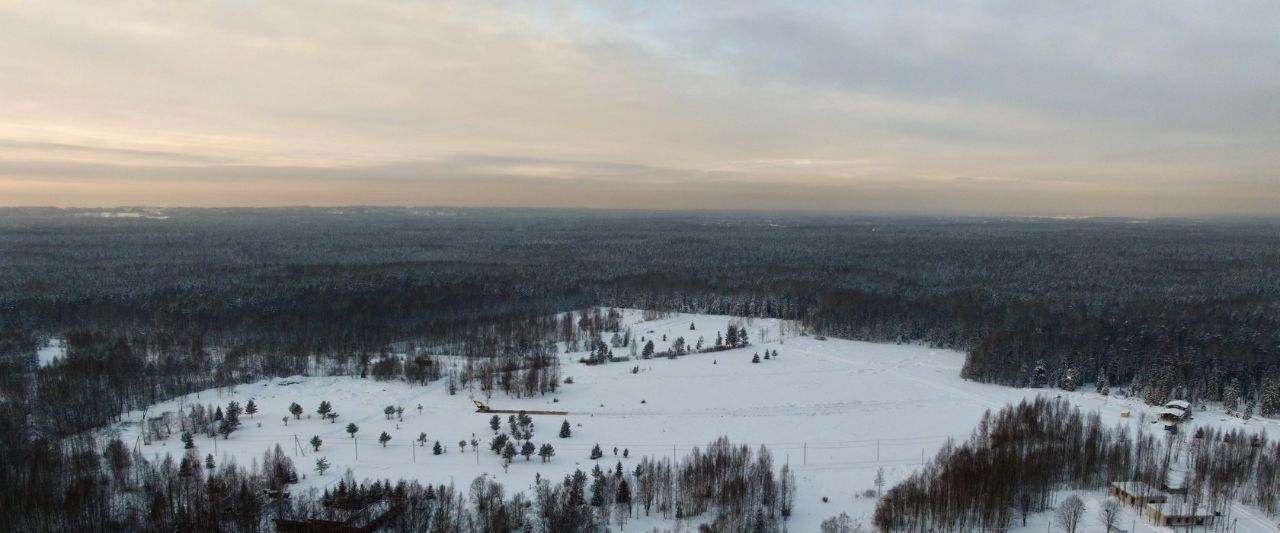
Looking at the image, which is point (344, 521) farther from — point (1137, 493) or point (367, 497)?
point (1137, 493)

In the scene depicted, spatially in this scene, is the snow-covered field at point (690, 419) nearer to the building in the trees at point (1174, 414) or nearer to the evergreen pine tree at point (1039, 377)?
the building in the trees at point (1174, 414)

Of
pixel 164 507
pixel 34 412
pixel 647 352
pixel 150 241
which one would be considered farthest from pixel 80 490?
pixel 150 241

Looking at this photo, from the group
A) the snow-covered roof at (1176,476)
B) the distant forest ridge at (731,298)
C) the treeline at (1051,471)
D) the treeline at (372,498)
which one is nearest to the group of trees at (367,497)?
the treeline at (372,498)

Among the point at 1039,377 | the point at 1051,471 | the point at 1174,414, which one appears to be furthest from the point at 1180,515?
the point at 1039,377

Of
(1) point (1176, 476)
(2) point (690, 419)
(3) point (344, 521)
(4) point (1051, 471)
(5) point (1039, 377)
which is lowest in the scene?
(2) point (690, 419)

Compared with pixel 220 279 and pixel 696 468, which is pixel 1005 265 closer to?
pixel 696 468

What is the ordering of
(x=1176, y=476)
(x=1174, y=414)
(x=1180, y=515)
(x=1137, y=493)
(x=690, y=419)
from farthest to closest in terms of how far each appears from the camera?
(x=690, y=419) → (x=1174, y=414) → (x=1176, y=476) → (x=1137, y=493) → (x=1180, y=515)

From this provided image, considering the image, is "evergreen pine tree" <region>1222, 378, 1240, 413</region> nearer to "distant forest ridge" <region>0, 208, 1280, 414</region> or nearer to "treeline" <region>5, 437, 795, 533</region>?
"distant forest ridge" <region>0, 208, 1280, 414</region>
